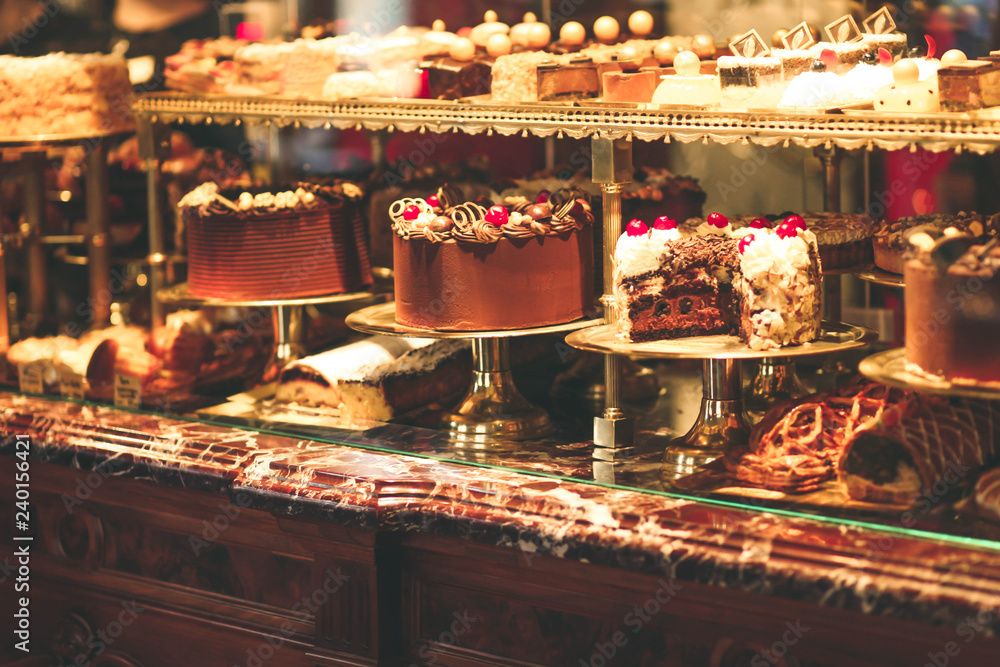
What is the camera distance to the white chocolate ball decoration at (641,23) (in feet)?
11.2

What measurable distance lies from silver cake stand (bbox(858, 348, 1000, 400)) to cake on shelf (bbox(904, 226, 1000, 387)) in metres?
0.01

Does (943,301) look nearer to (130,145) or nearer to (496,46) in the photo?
(496,46)

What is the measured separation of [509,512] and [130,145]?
2.80 meters

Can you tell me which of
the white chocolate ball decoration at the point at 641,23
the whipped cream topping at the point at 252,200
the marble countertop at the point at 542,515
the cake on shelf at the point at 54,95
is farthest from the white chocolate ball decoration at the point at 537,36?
the cake on shelf at the point at 54,95

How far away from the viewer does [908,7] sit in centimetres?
331

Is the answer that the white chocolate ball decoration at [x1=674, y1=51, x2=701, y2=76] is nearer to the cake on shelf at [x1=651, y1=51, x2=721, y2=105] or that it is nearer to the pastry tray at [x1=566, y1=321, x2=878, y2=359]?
the cake on shelf at [x1=651, y1=51, x2=721, y2=105]

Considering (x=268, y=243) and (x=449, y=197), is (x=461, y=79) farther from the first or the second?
(x=268, y=243)

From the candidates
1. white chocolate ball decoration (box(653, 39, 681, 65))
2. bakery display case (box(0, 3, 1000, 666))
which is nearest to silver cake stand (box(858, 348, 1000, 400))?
bakery display case (box(0, 3, 1000, 666))

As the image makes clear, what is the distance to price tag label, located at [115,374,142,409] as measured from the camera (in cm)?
336

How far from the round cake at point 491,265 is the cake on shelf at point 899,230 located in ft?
2.24

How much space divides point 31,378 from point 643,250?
1.94 m

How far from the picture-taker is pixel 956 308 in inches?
86.0

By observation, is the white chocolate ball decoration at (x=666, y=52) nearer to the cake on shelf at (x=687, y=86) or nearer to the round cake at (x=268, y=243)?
the cake on shelf at (x=687, y=86)

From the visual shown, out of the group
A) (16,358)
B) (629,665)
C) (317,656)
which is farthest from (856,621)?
(16,358)
